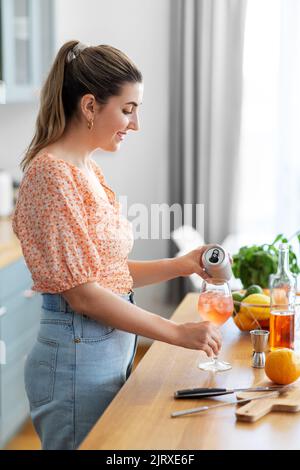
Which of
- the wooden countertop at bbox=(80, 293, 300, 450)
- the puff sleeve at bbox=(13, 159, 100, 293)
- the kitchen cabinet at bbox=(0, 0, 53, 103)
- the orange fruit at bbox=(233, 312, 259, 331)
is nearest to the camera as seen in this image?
the wooden countertop at bbox=(80, 293, 300, 450)

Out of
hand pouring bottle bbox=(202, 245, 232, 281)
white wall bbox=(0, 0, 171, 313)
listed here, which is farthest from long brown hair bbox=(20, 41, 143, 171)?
white wall bbox=(0, 0, 171, 313)

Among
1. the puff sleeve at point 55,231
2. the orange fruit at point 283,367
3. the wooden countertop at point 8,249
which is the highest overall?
the puff sleeve at point 55,231

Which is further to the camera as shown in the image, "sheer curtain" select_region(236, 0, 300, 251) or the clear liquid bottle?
"sheer curtain" select_region(236, 0, 300, 251)

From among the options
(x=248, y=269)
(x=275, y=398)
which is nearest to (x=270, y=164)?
(x=248, y=269)

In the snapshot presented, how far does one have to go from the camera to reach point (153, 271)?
6.61 ft

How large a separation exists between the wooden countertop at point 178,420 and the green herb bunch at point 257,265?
1.76 ft

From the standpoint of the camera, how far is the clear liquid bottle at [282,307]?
5.60 feet

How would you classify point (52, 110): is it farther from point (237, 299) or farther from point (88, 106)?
point (237, 299)

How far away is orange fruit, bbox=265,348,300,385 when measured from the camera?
1501 mm

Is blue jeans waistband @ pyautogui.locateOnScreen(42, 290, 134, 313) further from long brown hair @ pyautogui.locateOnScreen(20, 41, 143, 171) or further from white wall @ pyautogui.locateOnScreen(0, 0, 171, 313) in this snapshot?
white wall @ pyautogui.locateOnScreen(0, 0, 171, 313)

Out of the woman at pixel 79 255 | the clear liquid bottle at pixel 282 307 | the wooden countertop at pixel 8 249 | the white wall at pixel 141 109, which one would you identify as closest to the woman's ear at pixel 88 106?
the woman at pixel 79 255

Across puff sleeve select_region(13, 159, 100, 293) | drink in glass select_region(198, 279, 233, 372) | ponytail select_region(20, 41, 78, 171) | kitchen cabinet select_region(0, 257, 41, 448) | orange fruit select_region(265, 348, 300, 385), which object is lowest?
kitchen cabinet select_region(0, 257, 41, 448)

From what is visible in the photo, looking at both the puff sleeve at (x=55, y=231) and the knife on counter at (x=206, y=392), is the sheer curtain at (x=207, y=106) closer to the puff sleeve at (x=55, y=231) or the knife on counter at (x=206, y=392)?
the puff sleeve at (x=55, y=231)

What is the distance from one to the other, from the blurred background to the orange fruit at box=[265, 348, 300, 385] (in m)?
2.78
